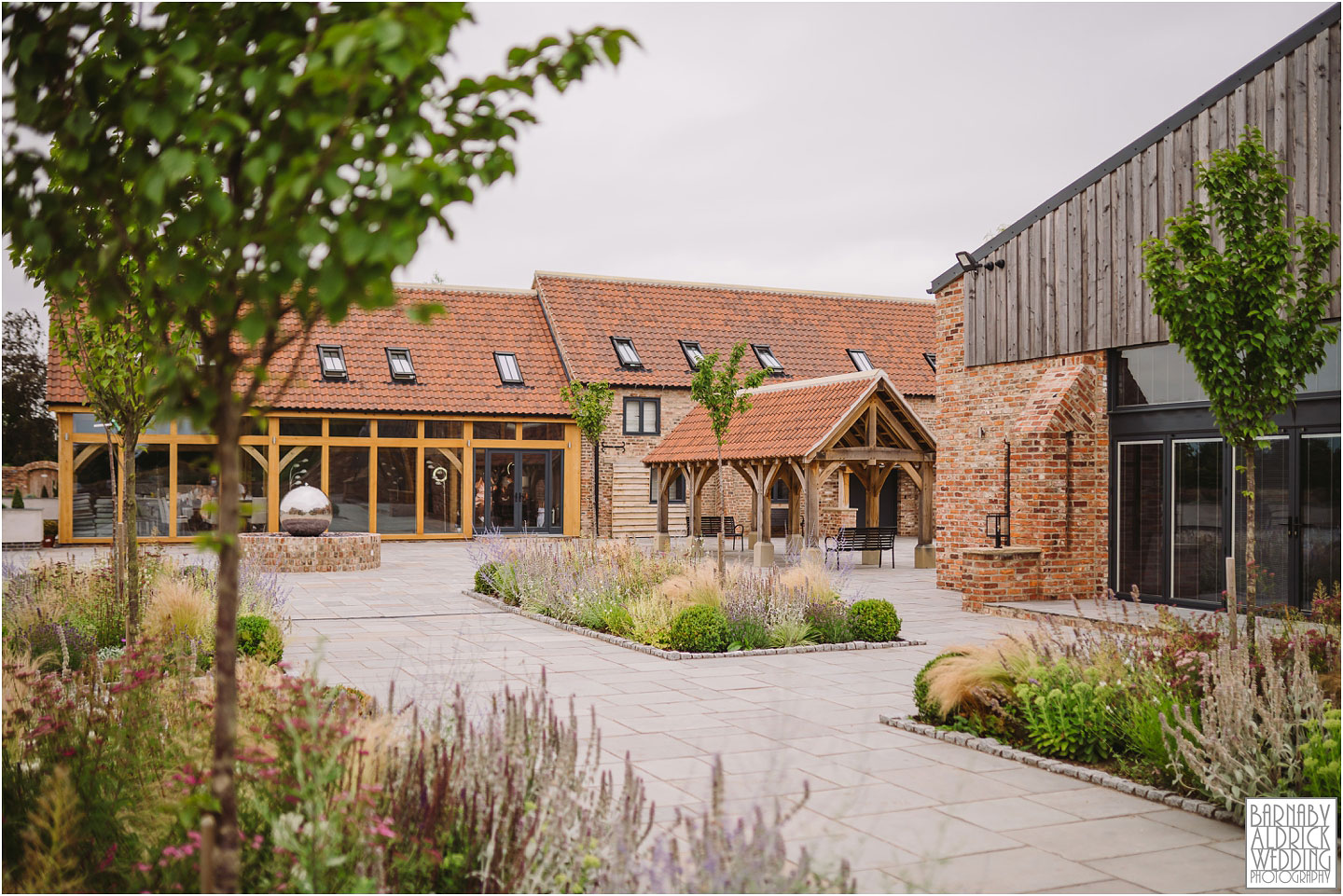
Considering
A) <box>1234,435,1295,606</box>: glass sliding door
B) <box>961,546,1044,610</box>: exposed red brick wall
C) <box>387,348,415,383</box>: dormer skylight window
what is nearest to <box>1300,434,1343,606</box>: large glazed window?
<box>1234,435,1295,606</box>: glass sliding door

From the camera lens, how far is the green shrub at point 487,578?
1473 centimetres

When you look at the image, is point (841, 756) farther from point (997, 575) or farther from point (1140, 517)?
point (1140, 517)

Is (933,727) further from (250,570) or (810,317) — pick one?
(810,317)

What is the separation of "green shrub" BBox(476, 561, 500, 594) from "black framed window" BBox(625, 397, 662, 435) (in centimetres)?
1482

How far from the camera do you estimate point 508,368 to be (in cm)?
2942

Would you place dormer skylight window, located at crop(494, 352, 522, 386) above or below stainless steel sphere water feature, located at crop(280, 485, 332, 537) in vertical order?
above

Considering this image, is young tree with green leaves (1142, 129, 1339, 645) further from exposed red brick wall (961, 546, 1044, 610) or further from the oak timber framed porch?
the oak timber framed porch

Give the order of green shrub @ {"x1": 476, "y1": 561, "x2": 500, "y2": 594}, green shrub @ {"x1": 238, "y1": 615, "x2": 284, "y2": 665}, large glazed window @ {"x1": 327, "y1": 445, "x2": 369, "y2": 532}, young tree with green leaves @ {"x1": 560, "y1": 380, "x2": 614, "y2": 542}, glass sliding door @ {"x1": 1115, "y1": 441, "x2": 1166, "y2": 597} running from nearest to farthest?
1. green shrub @ {"x1": 238, "y1": 615, "x2": 284, "y2": 665}
2. glass sliding door @ {"x1": 1115, "y1": 441, "x2": 1166, "y2": 597}
3. green shrub @ {"x1": 476, "y1": 561, "x2": 500, "y2": 594}
4. young tree with green leaves @ {"x1": 560, "y1": 380, "x2": 614, "y2": 542}
5. large glazed window @ {"x1": 327, "y1": 445, "x2": 369, "y2": 532}

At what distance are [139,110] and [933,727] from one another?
227 inches

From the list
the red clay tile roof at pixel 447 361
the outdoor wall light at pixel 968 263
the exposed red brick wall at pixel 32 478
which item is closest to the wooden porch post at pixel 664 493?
the red clay tile roof at pixel 447 361

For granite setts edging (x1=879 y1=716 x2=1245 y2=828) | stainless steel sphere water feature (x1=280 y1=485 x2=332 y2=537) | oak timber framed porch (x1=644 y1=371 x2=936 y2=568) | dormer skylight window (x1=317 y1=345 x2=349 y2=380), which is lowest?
granite setts edging (x1=879 y1=716 x2=1245 y2=828)

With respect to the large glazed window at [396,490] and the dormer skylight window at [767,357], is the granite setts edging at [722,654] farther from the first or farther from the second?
the dormer skylight window at [767,357]

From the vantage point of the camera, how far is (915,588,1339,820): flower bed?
5215 millimetres

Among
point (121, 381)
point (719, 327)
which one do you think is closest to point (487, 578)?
point (121, 381)
